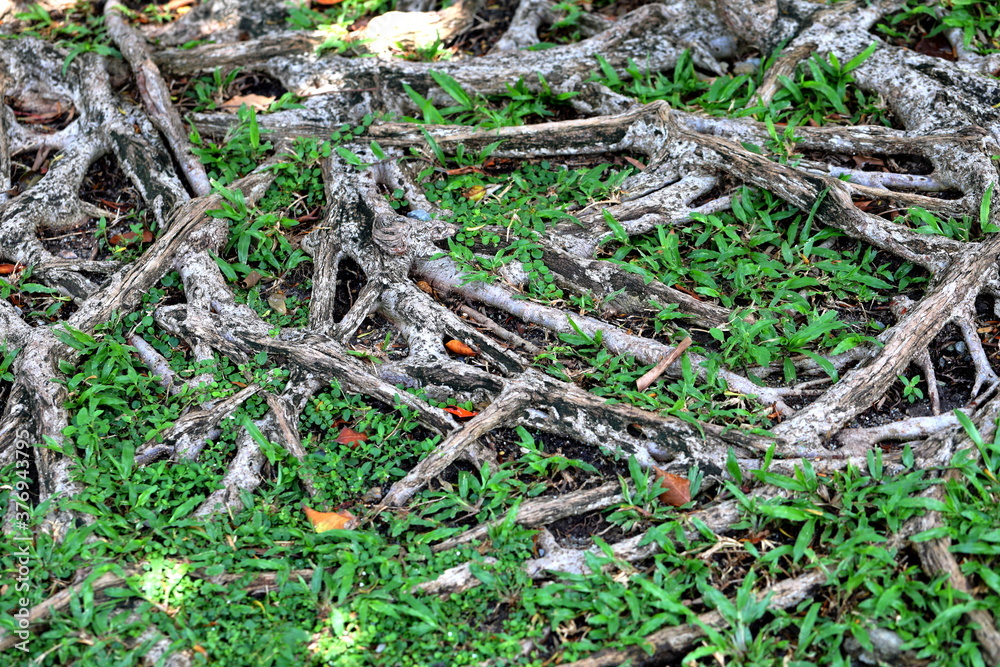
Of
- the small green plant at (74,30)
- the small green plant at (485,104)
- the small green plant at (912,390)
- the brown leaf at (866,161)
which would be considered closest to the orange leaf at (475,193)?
the small green plant at (485,104)

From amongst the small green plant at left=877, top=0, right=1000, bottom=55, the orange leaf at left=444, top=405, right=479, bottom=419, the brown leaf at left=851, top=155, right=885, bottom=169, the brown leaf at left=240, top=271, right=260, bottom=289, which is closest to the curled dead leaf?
the brown leaf at left=240, top=271, right=260, bottom=289

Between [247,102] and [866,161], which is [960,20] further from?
[247,102]

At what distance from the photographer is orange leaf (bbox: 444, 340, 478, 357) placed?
3.79 m

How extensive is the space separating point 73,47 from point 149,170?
129 centimetres

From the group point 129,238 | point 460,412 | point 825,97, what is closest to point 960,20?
point 825,97

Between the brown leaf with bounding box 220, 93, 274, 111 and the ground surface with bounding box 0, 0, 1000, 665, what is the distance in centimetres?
4

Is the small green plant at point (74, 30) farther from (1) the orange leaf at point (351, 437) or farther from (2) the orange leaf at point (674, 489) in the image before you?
(2) the orange leaf at point (674, 489)

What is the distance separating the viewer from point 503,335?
3879 mm

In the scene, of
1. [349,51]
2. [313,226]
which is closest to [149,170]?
[313,226]

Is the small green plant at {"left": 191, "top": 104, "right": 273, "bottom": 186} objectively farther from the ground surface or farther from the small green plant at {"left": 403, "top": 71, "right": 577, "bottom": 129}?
the small green plant at {"left": 403, "top": 71, "right": 577, "bottom": 129}

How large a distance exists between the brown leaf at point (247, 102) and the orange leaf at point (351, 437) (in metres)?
2.52

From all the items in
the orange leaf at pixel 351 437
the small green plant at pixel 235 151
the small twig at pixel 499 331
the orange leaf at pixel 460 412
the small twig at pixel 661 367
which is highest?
the small green plant at pixel 235 151

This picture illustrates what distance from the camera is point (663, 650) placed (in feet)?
9.12

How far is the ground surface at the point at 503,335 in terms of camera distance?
114 inches
